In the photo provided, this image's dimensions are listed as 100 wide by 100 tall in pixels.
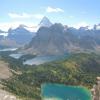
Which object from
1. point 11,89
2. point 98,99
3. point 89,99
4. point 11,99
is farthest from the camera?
point 11,89

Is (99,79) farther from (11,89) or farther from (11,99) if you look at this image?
(11,89)

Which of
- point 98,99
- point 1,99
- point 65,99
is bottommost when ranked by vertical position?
point 65,99

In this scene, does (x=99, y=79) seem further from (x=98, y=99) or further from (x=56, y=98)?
(x=56, y=98)

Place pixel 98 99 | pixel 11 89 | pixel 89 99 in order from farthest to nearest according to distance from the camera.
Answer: pixel 11 89
pixel 89 99
pixel 98 99

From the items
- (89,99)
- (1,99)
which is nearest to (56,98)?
(89,99)

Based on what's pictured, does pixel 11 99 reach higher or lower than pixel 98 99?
lower

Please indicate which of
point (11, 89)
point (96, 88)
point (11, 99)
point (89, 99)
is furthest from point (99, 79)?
point (11, 89)

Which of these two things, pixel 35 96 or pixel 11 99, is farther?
pixel 35 96

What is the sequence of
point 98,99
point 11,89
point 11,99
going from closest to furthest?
1. point 98,99
2. point 11,99
3. point 11,89

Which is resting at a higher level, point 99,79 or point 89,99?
point 99,79
